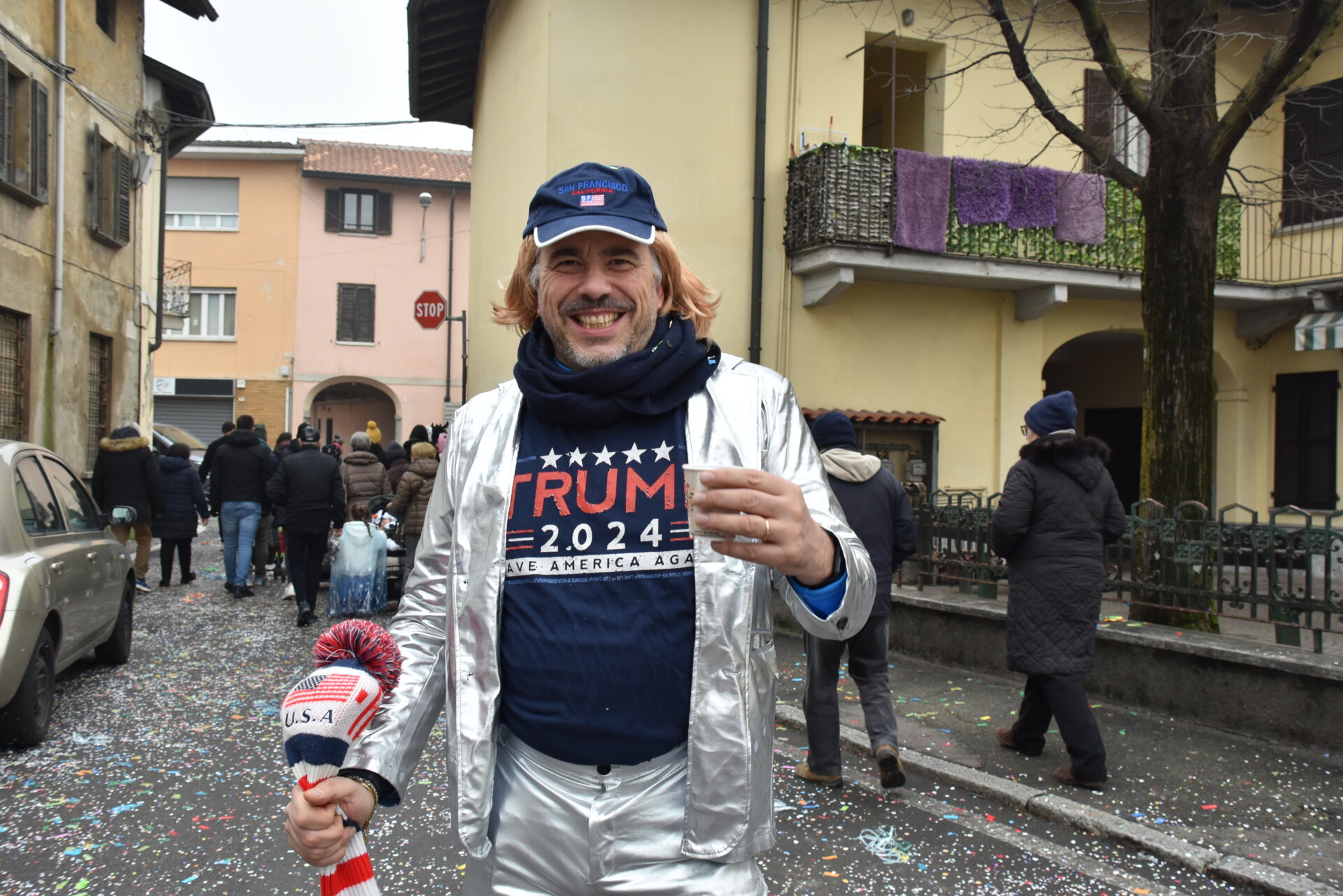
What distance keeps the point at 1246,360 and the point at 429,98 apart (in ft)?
48.5

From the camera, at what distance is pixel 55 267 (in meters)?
14.4

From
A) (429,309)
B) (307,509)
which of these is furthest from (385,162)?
(307,509)

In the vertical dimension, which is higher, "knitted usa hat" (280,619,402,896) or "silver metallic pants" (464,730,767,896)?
"knitted usa hat" (280,619,402,896)

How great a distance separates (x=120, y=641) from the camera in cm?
793

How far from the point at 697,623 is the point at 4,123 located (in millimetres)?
14871

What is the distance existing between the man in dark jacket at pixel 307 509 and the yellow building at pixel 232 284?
876 inches

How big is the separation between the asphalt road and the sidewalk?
0.15 metres

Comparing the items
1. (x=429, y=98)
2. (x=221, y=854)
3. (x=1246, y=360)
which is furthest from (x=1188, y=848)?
(x=429, y=98)

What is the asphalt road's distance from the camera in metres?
4.07

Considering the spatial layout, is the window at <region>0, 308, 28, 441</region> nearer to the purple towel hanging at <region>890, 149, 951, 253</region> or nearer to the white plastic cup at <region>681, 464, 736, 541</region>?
the purple towel hanging at <region>890, 149, 951, 253</region>

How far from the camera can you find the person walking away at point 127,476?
1132 centimetres

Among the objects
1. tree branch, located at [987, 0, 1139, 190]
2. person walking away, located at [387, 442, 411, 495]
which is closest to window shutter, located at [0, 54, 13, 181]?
person walking away, located at [387, 442, 411, 495]

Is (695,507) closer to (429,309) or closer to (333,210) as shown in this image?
(429,309)

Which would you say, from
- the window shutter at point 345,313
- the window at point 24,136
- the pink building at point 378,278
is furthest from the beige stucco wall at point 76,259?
the window shutter at point 345,313
